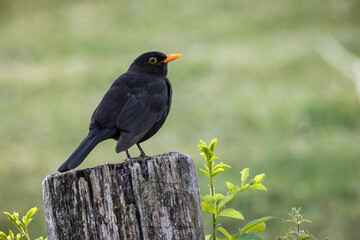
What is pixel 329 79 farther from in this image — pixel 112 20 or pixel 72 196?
pixel 72 196

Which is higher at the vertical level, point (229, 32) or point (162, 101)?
point (229, 32)

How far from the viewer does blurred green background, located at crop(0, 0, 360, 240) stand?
9461 mm

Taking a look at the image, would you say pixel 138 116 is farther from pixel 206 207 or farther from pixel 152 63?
pixel 206 207

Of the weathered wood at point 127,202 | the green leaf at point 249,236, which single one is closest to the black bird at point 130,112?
the weathered wood at point 127,202

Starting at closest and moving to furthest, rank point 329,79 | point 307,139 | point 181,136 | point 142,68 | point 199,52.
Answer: point 142,68 < point 307,139 < point 181,136 < point 329,79 < point 199,52

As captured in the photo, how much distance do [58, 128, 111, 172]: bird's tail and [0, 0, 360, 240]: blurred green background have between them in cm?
448

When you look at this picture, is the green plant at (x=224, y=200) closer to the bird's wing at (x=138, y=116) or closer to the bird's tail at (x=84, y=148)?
the bird's tail at (x=84, y=148)

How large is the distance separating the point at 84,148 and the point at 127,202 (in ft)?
3.90

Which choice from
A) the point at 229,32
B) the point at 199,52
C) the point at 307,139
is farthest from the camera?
the point at 229,32

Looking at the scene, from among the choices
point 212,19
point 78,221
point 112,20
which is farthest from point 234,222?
point 112,20

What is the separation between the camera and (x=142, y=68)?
16.9 feet

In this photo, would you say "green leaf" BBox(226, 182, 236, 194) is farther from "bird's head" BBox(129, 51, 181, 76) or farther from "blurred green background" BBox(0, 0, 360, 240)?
"blurred green background" BBox(0, 0, 360, 240)

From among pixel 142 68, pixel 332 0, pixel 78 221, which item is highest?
pixel 332 0

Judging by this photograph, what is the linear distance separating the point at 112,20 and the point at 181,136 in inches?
329
